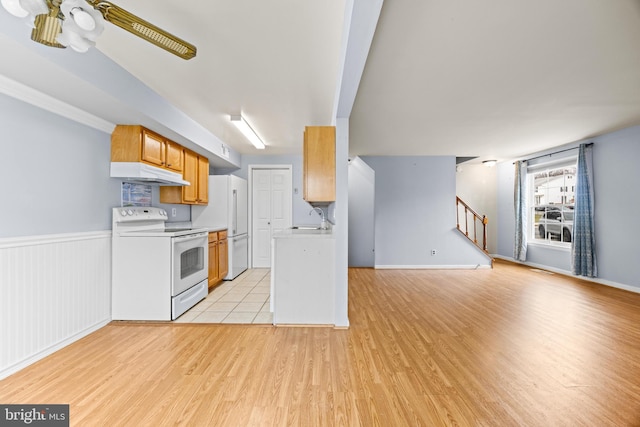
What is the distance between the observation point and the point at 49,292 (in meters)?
2.15

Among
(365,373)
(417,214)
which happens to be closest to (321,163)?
(365,373)

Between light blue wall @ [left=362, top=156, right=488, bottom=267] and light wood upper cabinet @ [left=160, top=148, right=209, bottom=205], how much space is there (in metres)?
3.28

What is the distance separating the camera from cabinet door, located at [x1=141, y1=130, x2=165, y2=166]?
9.51ft

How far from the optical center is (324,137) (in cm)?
274

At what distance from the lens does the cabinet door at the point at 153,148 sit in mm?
2900

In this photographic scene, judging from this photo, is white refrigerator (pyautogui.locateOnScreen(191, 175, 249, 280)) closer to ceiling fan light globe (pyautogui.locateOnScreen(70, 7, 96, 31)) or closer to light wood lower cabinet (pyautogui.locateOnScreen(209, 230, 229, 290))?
light wood lower cabinet (pyautogui.locateOnScreen(209, 230, 229, 290))

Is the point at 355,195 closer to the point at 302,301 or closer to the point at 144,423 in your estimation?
the point at 302,301

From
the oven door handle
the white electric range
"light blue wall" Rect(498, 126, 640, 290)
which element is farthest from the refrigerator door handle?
"light blue wall" Rect(498, 126, 640, 290)

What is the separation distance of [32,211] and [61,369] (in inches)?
48.1

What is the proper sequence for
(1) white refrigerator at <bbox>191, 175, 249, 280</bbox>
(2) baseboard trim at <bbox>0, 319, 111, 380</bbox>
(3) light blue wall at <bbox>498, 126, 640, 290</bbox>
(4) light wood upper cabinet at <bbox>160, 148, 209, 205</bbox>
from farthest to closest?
(1) white refrigerator at <bbox>191, 175, 249, 280</bbox> → (3) light blue wall at <bbox>498, 126, 640, 290</bbox> → (4) light wood upper cabinet at <bbox>160, 148, 209, 205</bbox> → (2) baseboard trim at <bbox>0, 319, 111, 380</bbox>

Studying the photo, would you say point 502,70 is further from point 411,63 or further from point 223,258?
point 223,258

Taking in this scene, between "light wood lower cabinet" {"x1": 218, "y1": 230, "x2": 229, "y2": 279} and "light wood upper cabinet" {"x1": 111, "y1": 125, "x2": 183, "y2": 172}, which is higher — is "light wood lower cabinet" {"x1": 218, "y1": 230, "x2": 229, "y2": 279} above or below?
below

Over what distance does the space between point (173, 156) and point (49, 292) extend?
1950 millimetres

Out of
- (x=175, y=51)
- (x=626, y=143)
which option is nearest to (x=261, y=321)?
(x=175, y=51)
